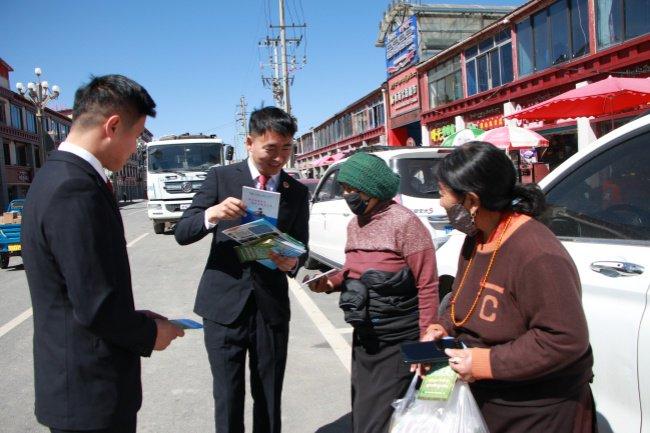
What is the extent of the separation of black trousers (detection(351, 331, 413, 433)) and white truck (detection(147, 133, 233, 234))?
43.8ft

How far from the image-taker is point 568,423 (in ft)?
5.58

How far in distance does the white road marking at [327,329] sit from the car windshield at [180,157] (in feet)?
29.9

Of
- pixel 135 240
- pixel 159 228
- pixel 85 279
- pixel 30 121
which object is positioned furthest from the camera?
pixel 30 121

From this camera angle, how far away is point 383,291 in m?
2.44

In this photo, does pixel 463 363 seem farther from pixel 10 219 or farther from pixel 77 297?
pixel 10 219

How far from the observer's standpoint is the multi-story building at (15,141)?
128ft

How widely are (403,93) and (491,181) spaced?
88.4ft

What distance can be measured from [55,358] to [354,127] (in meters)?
37.9

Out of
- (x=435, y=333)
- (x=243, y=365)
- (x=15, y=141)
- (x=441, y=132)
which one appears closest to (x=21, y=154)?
(x=15, y=141)

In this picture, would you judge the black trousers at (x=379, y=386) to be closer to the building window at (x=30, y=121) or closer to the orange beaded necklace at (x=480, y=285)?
the orange beaded necklace at (x=480, y=285)

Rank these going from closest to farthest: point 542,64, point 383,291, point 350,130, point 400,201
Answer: point 383,291, point 400,201, point 542,64, point 350,130

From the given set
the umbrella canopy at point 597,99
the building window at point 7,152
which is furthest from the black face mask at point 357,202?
the building window at point 7,152

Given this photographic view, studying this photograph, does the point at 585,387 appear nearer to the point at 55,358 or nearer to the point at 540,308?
the point at 540,308

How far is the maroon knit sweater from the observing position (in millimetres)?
2434
